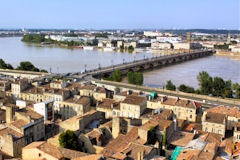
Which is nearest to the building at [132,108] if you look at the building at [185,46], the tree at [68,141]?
the tree at [68,141]

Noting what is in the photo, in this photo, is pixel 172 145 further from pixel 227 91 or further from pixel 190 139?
pixel 227 91

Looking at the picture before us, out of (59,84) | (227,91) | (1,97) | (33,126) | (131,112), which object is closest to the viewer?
(33,126)

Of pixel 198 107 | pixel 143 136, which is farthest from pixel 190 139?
pixel 198 107

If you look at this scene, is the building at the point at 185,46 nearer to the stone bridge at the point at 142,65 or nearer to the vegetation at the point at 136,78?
the stone bridge at the point at 142,65

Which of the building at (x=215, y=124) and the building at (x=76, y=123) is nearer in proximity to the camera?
the building at (x=76, y=123)

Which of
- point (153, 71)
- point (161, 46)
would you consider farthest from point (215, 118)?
point (161, 46)

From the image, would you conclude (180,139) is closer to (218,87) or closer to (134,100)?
(134,100)

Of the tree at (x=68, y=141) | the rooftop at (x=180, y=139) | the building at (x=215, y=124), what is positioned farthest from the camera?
the building at (x=215, y=124)
